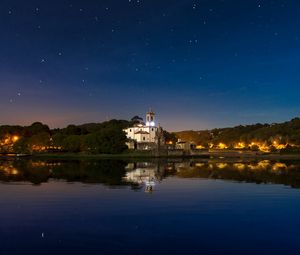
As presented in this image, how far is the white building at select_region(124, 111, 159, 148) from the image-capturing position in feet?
492

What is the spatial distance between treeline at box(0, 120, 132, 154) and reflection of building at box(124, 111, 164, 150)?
5.09 metres

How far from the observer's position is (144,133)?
150 m

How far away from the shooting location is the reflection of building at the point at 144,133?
138500 millimetres

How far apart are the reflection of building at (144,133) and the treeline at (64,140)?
16.7 feet

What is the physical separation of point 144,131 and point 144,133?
2115 mm

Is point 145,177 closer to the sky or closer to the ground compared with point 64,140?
closer to the ground

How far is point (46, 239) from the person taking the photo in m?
17.1

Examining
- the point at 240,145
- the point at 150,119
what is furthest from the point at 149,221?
the point at 240,145

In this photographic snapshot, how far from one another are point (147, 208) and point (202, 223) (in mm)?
5021

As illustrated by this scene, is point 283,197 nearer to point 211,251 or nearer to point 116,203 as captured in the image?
point 116,203

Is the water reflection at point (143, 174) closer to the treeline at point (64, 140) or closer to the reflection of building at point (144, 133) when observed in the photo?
the treeline at point (64, 140)

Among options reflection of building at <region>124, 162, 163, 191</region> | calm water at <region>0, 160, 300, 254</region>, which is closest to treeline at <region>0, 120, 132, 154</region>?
reflection of building at <region>124, 162, 163, 191</region>

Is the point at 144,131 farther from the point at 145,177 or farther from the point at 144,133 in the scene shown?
the point at 145,177

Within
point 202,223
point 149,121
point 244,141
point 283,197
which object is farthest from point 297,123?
point 202,223
